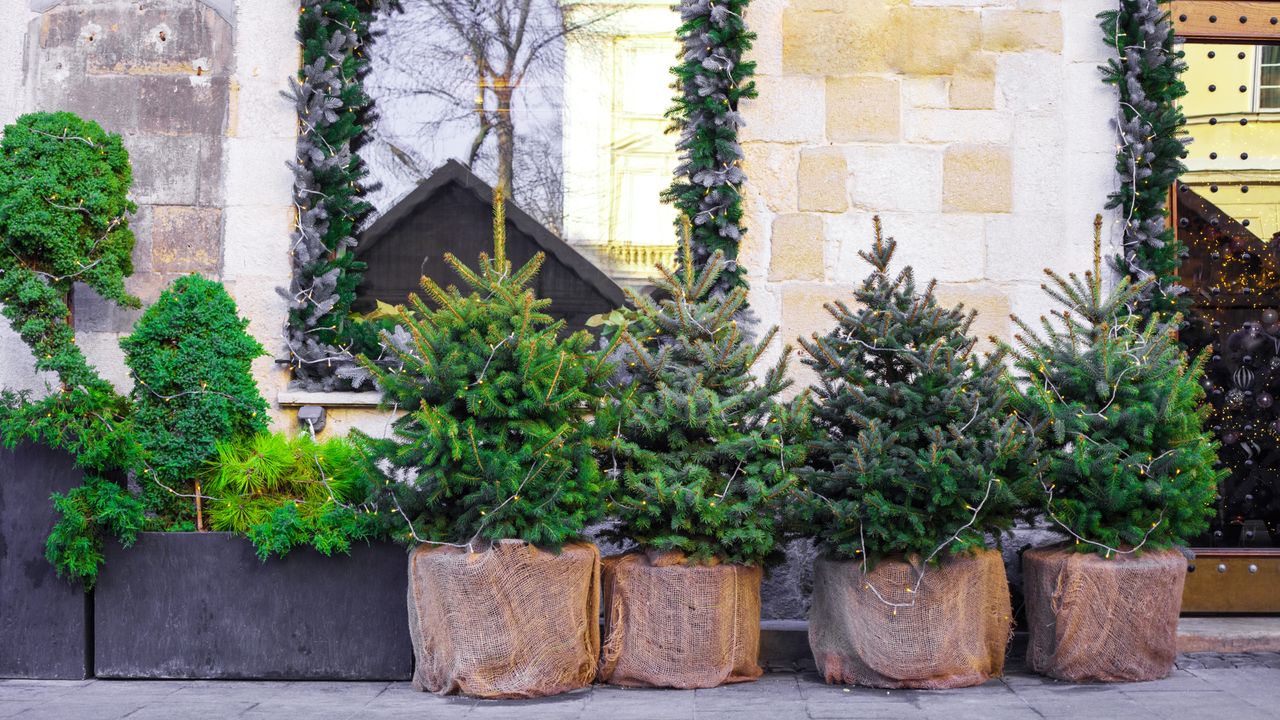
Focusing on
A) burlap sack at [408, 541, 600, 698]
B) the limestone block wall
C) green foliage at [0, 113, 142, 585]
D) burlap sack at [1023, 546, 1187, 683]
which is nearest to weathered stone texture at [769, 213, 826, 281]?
the limestone block wall

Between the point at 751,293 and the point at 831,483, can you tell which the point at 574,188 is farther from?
the point at 831,483

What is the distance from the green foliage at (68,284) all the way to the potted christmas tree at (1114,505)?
4195 millimetres

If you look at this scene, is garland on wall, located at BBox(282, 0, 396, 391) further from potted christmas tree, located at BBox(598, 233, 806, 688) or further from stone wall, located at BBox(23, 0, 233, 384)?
potted christmas tree, located at BBox(598, 233, 806, 688)

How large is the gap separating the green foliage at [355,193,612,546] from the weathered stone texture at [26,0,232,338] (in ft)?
7.22

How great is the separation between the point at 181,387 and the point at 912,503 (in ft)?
11.1

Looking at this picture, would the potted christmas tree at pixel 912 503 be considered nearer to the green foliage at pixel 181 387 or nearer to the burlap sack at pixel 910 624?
the burlap sack at pixel 910 624

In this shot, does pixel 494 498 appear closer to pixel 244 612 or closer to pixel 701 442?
pixel 701 442

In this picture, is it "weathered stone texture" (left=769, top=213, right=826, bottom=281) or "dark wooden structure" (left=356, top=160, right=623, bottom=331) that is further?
"dark wooden structure" (left=356, top=160, right=623, bottom=331)

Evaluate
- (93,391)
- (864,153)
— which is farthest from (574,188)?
(93,391)

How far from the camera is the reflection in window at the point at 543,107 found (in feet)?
22.7

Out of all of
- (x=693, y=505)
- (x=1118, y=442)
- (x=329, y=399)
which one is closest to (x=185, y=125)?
(x=329, y=399)

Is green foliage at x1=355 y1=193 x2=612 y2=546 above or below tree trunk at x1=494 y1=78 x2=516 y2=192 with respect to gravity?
below

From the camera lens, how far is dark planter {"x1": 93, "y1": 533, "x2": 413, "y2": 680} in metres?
5.38

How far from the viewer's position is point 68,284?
5.79 metres
